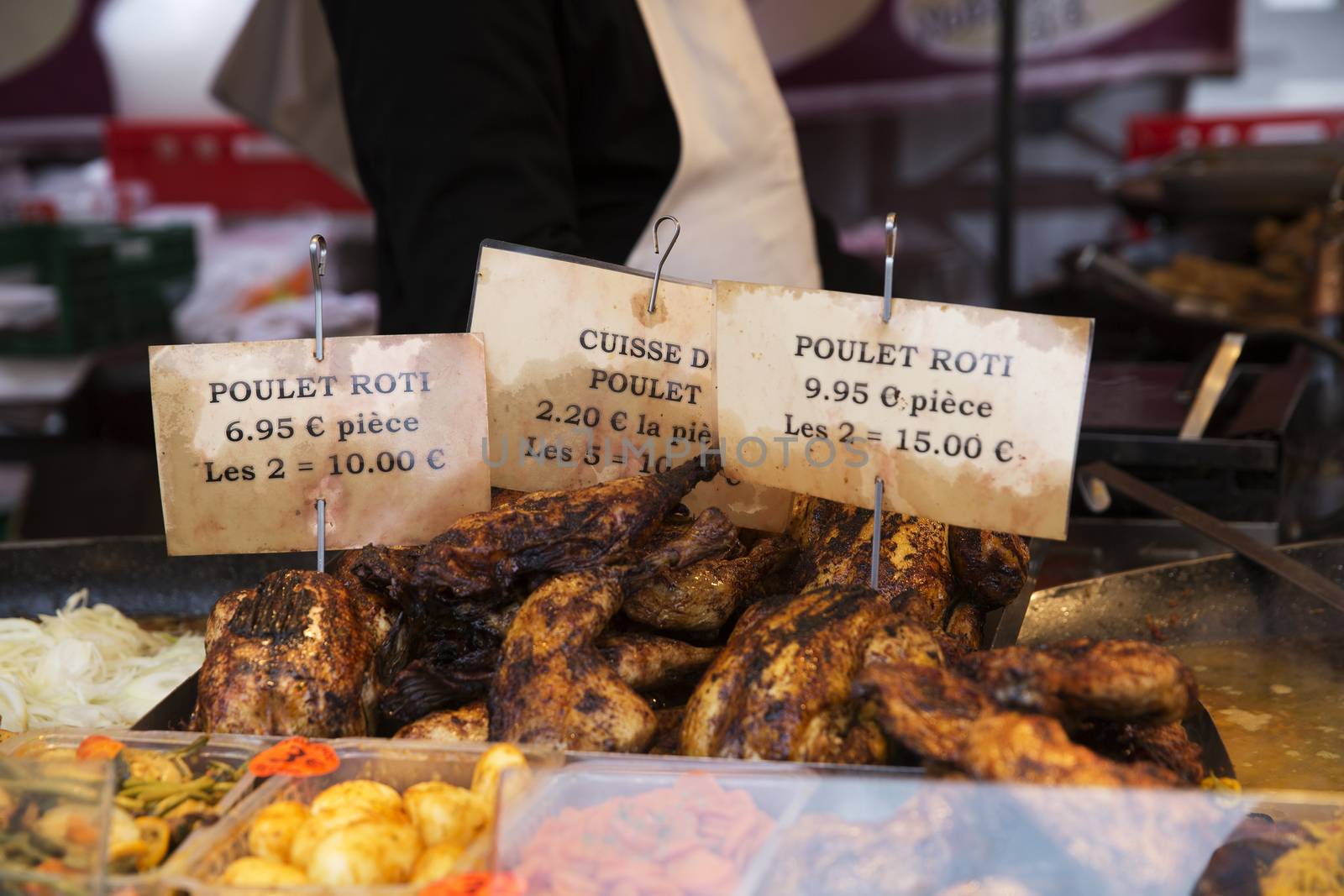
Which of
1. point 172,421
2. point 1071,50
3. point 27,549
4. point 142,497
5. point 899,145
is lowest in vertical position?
point 142,497

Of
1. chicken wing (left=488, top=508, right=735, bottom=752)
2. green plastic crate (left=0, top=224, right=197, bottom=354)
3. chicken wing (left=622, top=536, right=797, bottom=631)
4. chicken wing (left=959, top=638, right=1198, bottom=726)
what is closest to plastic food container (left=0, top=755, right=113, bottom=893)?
chicken wing (left=488, top=508, right=735, bottom=752)

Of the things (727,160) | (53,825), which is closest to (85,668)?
(53,825)

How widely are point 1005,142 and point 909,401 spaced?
11.8 feet

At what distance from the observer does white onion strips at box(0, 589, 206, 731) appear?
1703 mm

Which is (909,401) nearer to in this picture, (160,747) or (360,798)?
(360,798)

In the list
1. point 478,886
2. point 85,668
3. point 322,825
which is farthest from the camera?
point 85,668

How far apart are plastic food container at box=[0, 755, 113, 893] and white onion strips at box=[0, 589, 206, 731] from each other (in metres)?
0.59

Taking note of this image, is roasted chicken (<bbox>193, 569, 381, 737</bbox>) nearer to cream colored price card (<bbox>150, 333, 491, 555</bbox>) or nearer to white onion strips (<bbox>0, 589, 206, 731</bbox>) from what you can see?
cream colored price card (<bbox>150, 333, 491, 555</bbox>)

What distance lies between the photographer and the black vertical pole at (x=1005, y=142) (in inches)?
174

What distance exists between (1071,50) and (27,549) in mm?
5895

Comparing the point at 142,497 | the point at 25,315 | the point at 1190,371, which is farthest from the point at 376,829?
the point at 25,315

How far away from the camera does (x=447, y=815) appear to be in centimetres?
110

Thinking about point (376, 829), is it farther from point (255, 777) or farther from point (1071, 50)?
point (1071, 50)

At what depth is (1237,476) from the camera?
2.17 m
